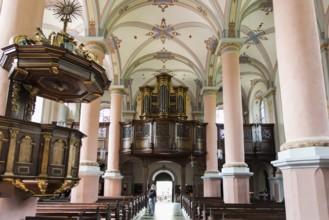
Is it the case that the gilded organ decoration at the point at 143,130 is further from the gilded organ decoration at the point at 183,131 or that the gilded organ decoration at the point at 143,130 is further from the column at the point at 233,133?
the column at the point at 233,133

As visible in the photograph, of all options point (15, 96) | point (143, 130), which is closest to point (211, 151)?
point (143, 130)

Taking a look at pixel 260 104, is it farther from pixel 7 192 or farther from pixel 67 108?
pixel 7 192

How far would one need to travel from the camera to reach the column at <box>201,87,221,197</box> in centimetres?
1617

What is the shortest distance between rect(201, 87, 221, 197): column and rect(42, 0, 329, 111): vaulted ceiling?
1028mm

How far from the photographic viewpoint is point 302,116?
13.9 feet

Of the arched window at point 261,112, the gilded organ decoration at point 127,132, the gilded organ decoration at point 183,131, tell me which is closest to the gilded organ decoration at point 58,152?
the gilded organ decoration at point 183,131

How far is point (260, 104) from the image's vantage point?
2206 centimetres

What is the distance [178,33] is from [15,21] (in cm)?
1198

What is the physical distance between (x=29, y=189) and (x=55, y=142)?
2.69 ft

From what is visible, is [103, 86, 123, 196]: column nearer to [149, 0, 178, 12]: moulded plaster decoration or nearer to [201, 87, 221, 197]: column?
[201, 87, 221, 197]: column

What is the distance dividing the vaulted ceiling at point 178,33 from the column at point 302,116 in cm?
696

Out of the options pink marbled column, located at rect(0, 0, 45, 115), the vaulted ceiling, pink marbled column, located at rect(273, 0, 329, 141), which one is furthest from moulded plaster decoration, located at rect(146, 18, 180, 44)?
pink marbled column, located at rect(273, 0, 329, 141)

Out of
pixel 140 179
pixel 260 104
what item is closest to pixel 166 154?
pixel 140 179

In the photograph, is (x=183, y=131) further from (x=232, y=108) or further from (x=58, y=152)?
(x=58, y=152)
